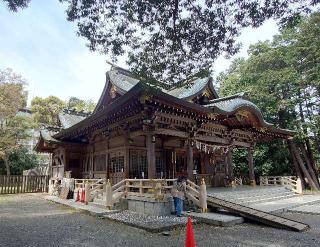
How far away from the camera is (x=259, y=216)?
983cm

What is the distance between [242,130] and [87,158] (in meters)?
11.1

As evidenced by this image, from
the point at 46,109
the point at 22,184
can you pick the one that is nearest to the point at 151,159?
the point at 22,184

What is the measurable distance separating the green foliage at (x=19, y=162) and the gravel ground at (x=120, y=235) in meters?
25.4

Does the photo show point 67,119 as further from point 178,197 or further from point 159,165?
point 178,197

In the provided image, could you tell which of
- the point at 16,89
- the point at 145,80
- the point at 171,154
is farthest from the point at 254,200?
the point at 16,89

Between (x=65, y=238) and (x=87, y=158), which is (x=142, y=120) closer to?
(x=65, y=238)

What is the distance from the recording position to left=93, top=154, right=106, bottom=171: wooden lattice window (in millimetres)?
17469

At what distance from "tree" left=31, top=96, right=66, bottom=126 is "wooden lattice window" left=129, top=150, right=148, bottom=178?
29939 millimetres

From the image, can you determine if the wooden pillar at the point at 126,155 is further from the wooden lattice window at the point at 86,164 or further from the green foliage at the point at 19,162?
the green foliage at the point at 19,162

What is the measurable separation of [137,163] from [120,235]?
285 inches

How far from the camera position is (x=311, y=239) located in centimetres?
768

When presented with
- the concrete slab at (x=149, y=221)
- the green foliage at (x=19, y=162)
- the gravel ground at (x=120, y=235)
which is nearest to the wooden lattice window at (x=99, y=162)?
the concrete slab at (x=149, y=221)

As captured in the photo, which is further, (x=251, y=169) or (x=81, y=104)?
(x=81, y=104)

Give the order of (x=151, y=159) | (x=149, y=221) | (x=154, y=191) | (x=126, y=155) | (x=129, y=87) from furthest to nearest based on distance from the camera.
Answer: (x=129, y=87) → (x=126, y=155) → (x=151, y=159) → (x=154, y=191) → (x=149, y=221)
